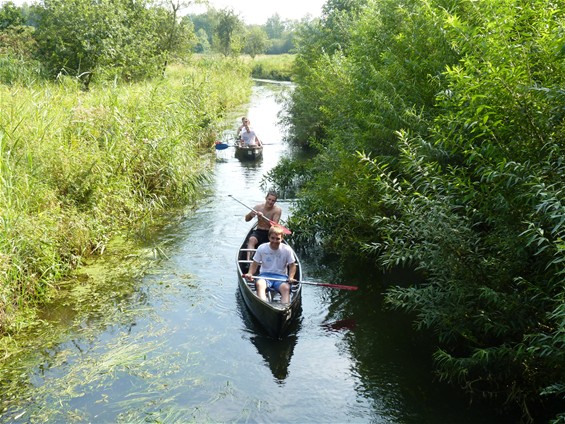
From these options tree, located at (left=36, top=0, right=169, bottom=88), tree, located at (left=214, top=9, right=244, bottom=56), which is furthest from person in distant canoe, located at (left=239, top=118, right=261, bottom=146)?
tree, located at (left=214, top=9, right=244, bottom=56)

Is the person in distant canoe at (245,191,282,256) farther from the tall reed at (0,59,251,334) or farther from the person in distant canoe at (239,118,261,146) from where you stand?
the person in distant canoe at (239,118,261,146)

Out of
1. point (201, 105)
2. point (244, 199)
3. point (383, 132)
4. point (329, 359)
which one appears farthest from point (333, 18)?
point (329, 359)

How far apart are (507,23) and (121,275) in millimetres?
6837

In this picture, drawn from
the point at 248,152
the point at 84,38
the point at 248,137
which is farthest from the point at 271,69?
the point at 84,38

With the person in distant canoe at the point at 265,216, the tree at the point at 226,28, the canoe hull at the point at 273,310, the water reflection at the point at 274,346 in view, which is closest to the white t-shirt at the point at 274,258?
the canoe hull at the point at 273,310

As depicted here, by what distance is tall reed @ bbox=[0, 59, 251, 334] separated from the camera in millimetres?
7867

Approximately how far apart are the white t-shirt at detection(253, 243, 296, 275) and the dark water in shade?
782mm

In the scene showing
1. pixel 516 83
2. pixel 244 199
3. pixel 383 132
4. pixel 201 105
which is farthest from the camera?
pixel 201 105

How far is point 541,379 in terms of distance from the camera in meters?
5.52

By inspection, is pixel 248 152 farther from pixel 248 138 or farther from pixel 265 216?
pixel 265 216

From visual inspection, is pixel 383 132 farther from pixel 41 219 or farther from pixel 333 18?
pixel 333 18

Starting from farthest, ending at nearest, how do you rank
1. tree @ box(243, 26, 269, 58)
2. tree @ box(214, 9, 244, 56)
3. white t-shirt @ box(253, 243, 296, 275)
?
tree @ box(243, 26, 269, 58) < tree @ box(214, 9, 244, 56) < white t-shirt @ box(253, 243, 296, 275)

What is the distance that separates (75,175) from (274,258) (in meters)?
4.01

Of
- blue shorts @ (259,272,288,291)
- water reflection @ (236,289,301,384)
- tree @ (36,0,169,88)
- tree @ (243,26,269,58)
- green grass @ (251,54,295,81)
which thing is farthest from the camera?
tree @ (243,26,269,58)
